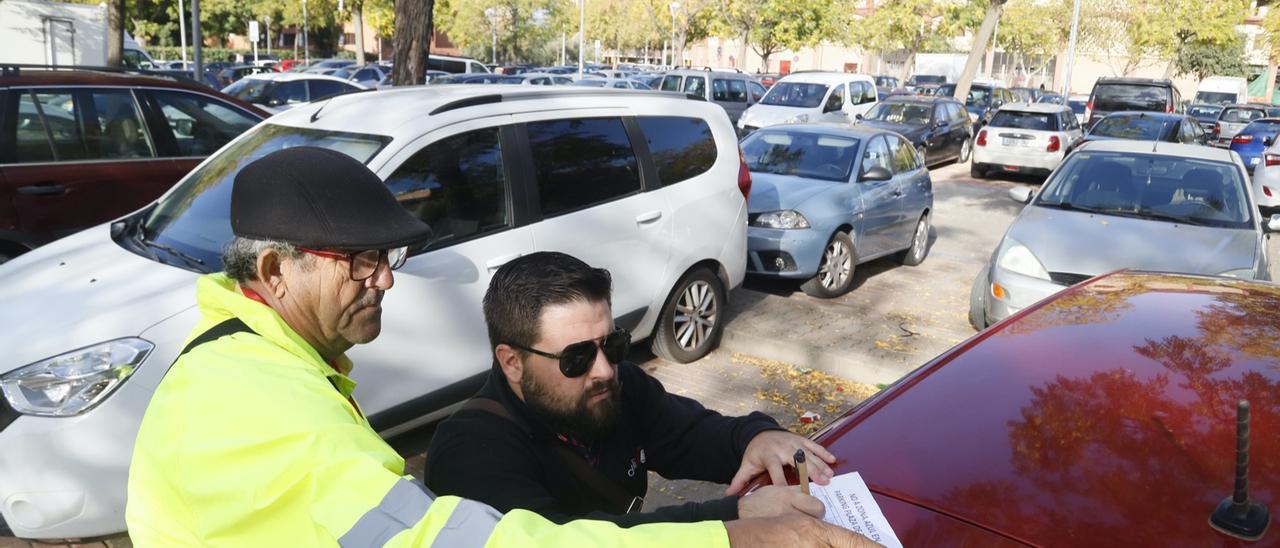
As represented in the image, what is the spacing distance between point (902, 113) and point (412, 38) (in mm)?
11811

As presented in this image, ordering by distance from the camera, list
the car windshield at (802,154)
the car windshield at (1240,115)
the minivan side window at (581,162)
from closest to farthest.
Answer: the minivan side window at (581,162) → the car windshield at (802,154) → the car windshield at (1240,115)

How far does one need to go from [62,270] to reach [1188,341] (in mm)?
4294

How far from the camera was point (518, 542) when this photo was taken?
1.28 m

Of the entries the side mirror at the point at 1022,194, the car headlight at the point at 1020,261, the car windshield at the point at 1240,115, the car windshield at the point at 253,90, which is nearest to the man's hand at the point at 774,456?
the car headlight at the point at 1020,261

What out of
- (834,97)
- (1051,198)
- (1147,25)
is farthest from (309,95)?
(1147,25)

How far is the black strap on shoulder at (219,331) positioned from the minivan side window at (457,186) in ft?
9.27

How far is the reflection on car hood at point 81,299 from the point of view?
348 cm

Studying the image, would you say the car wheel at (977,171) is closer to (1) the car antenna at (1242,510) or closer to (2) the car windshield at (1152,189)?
(2) the car windshield at (1152,189)

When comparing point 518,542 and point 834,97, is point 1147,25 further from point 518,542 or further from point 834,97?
point 518,542

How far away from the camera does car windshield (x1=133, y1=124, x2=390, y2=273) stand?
13.9 feet

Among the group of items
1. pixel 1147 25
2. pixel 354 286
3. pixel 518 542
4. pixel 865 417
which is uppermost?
pixel 1147 25

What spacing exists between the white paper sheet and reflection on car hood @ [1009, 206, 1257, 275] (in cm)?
521

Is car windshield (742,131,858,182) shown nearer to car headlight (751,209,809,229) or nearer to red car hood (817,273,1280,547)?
car headlight (751,209,809,229)

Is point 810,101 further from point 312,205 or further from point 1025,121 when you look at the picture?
point 312,205
